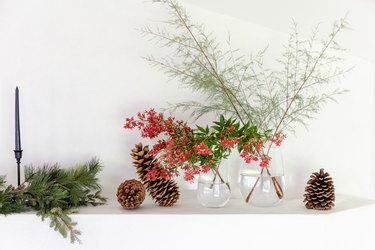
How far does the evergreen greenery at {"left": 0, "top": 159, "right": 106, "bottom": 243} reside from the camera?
117 cm

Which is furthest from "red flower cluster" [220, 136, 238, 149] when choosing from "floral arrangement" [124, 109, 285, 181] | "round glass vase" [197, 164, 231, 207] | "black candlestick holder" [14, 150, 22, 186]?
"black candlestick holder" [14, 150, 22, 186]

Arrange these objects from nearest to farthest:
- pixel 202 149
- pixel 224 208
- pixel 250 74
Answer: pixel 202 149, pixel 224 208, pixel 250 74

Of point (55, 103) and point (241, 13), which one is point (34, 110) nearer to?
point (55, 103)

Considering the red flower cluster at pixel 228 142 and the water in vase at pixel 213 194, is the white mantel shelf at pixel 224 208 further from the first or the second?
the red flower cluster at pixel 228 142

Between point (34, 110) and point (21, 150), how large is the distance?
0.14m

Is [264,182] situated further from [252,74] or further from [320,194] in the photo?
[252,74]

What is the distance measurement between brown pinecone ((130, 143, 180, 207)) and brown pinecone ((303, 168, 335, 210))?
37cm

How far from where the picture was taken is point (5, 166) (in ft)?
4.42

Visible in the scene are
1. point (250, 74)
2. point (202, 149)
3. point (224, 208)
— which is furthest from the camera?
point (250, 74)

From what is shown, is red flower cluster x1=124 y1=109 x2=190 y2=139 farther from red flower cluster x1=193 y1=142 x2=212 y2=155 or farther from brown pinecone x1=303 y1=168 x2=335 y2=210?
brown pinecone x1=303 y1=168 x2=335 y2=210

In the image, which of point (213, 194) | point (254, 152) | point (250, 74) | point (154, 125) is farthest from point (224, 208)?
point (250, 74)

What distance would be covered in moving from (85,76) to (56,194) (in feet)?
1.21

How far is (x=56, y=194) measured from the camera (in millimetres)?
1200

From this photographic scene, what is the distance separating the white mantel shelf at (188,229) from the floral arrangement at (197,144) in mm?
116
